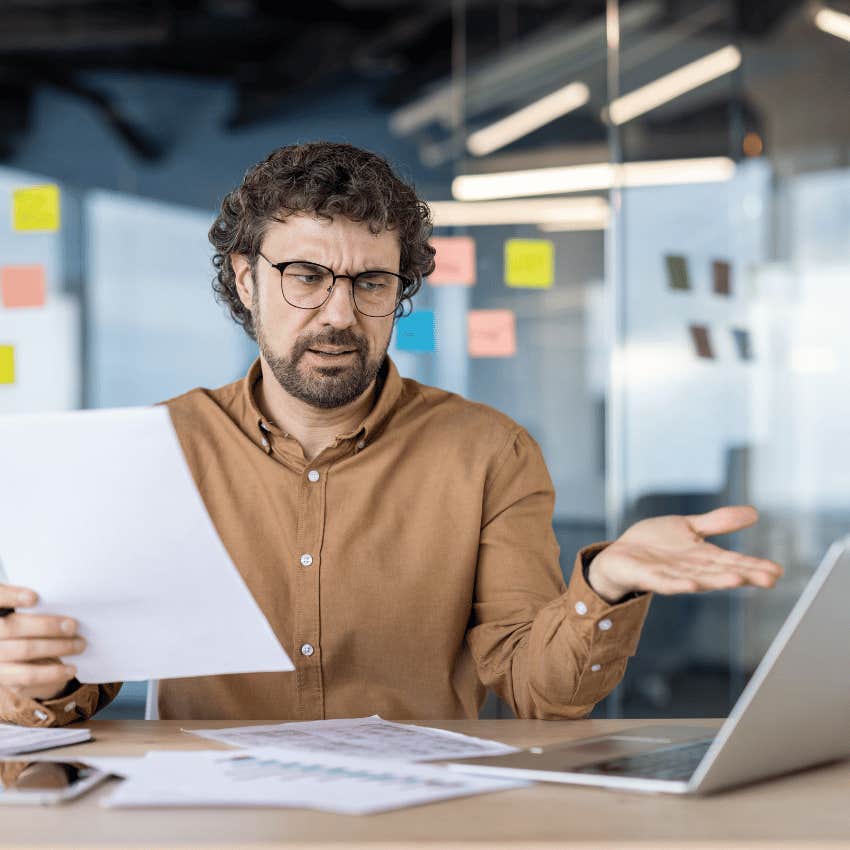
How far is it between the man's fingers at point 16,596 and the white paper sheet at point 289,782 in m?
0.22

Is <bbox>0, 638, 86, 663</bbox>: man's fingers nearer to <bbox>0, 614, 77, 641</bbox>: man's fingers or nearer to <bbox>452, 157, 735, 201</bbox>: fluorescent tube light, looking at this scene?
<bbox>0, 614, 77, 641</bbox>: man's fingers

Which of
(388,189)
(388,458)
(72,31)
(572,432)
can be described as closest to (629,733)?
(388,458)

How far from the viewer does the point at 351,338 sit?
1774mm

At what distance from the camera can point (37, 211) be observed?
4258mm

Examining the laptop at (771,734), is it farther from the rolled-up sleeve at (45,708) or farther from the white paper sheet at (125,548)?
the rolled-up sleeve at (45,708)

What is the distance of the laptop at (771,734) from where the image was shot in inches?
37.2

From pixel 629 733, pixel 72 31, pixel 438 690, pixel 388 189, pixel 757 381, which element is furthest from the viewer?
pixel 72 31

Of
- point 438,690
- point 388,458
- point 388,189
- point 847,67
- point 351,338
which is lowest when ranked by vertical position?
point 438,690

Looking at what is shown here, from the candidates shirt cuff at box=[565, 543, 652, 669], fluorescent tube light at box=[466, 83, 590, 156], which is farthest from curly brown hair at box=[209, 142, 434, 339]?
fluorescent tube light at box=[466, 83, 590, 156]

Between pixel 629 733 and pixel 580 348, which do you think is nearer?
pixel 629 733

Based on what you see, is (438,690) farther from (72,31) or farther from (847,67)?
(72,31)

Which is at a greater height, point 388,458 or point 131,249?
point 131,249

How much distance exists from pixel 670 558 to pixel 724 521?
69 millimetres

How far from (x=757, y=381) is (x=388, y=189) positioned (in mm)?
2450
